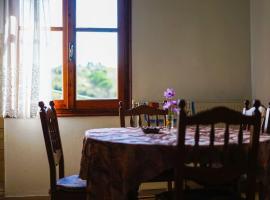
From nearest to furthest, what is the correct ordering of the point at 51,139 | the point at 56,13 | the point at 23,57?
1. the point at 51,139
2. the point at 23,57
3. the point at 56,13

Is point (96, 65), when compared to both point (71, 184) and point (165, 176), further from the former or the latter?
point (165, 176)

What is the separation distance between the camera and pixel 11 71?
135 inches

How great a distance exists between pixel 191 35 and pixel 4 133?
2052mm

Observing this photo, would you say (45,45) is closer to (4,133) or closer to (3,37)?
(3,37)

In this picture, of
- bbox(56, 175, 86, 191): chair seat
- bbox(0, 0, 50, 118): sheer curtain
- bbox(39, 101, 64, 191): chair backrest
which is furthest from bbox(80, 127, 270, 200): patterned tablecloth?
bbox(0, 0, 50, 118): sheer curtain

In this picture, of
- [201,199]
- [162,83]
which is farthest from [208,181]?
[162,83]

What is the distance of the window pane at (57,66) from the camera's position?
12.1 ft

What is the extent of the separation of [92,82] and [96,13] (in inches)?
26.9

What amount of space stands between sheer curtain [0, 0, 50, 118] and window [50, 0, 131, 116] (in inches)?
7.0

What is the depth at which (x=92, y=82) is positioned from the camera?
12.4 feet

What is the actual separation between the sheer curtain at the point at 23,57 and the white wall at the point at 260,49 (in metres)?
2.08

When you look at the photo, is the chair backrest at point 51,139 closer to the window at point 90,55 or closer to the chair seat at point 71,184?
the chair seat at point 71,184

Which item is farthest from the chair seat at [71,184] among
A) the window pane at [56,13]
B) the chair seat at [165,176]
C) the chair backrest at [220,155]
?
the window pane at [56,13]

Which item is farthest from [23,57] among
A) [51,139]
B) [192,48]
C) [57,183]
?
[192,48]
